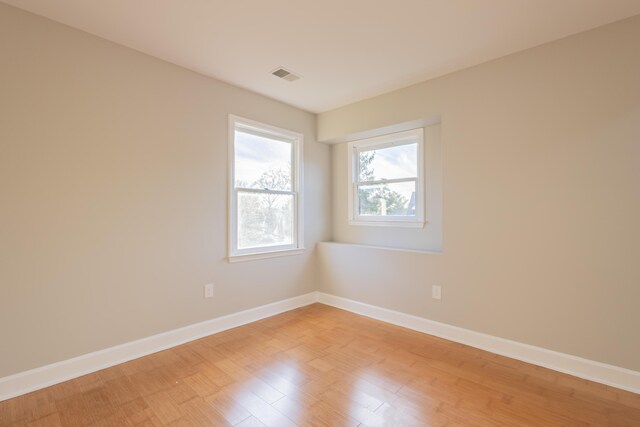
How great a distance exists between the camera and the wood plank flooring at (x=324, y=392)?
175 cm

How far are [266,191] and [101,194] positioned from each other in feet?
5.20

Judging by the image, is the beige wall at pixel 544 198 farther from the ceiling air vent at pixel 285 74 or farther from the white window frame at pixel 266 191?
the white window frame at pixel 266 191

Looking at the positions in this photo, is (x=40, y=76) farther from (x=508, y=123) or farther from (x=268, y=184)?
(x=508, y=123)

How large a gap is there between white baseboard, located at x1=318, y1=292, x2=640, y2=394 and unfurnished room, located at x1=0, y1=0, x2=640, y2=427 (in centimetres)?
1

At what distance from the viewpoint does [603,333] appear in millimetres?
2135

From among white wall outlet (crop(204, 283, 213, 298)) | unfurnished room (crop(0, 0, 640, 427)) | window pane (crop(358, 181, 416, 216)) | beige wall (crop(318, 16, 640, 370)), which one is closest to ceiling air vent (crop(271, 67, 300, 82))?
unfurnished room (crop(0, 0, 640, 427))

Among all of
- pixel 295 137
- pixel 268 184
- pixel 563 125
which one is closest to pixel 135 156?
pixel 268 184

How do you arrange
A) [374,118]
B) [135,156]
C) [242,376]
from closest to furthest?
[242,376], [135,156], [374,118]

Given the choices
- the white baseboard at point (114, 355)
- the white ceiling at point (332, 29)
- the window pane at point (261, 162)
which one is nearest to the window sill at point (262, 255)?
the white baseboard at point (114, 355)

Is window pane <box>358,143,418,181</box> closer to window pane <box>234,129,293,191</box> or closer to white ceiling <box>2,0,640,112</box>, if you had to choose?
white ceiling <box>2,0,640,112</box>

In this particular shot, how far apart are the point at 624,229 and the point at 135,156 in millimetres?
3673

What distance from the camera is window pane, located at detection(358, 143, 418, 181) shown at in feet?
11.3

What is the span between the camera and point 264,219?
3.51 meters

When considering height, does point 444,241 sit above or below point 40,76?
below
